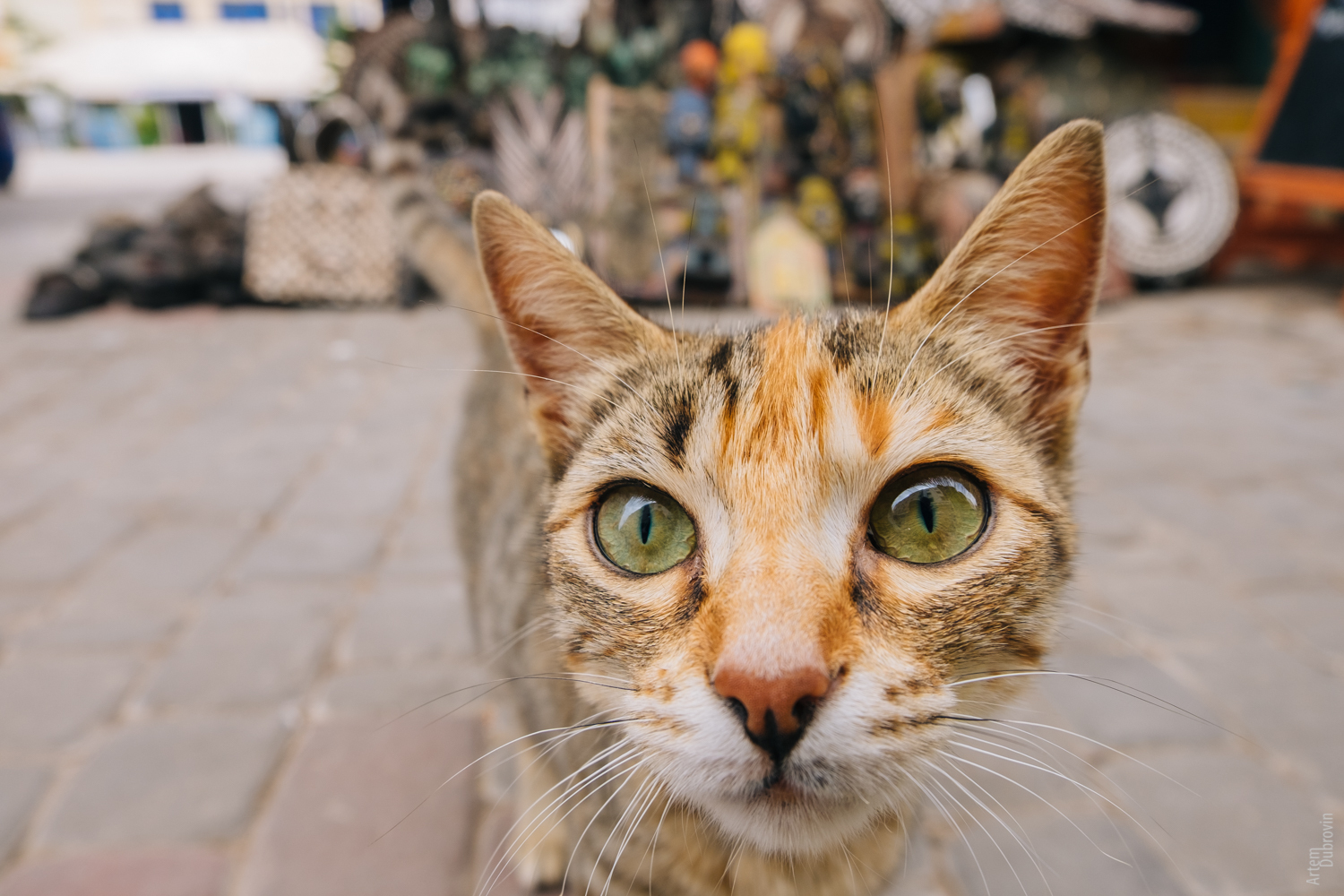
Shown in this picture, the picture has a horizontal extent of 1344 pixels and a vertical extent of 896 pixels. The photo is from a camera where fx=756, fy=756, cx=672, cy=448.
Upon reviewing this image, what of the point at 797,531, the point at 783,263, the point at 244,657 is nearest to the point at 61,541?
the point at 244,657

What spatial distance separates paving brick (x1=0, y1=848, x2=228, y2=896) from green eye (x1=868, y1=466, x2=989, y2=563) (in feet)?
5.66

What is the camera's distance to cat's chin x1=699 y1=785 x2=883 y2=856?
1007 millimetres

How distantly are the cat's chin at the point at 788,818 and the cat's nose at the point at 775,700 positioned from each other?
3.8 inches

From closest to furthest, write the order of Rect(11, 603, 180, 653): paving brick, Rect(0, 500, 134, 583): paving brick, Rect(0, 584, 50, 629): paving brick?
Rect(11, 603, 180, 653): paving brick < Rect(0, 584, 50, 629): paving brick < Rect(0, 500, 134, 583): paving brick

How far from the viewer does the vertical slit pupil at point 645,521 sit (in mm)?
1183

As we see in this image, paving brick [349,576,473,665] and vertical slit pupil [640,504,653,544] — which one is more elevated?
vertical slit pupil [640,504,653,544]

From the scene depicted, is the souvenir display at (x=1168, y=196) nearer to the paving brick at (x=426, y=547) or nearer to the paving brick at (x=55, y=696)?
the paving brick at (x=426, y=547)

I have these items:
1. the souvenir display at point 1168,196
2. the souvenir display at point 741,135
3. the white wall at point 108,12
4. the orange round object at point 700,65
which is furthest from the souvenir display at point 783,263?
the white wall at point 108,12

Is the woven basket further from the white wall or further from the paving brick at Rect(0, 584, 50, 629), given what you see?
the white wall

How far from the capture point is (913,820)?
1459 millimetres

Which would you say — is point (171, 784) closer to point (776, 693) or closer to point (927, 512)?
point (776, 693)

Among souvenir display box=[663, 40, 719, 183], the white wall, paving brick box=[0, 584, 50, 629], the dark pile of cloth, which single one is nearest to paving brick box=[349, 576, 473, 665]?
paving brick box=[0, 584, 50, 629]

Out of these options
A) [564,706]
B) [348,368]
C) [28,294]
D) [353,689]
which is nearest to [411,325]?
[348,368]

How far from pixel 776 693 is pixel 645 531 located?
36 centimetres
